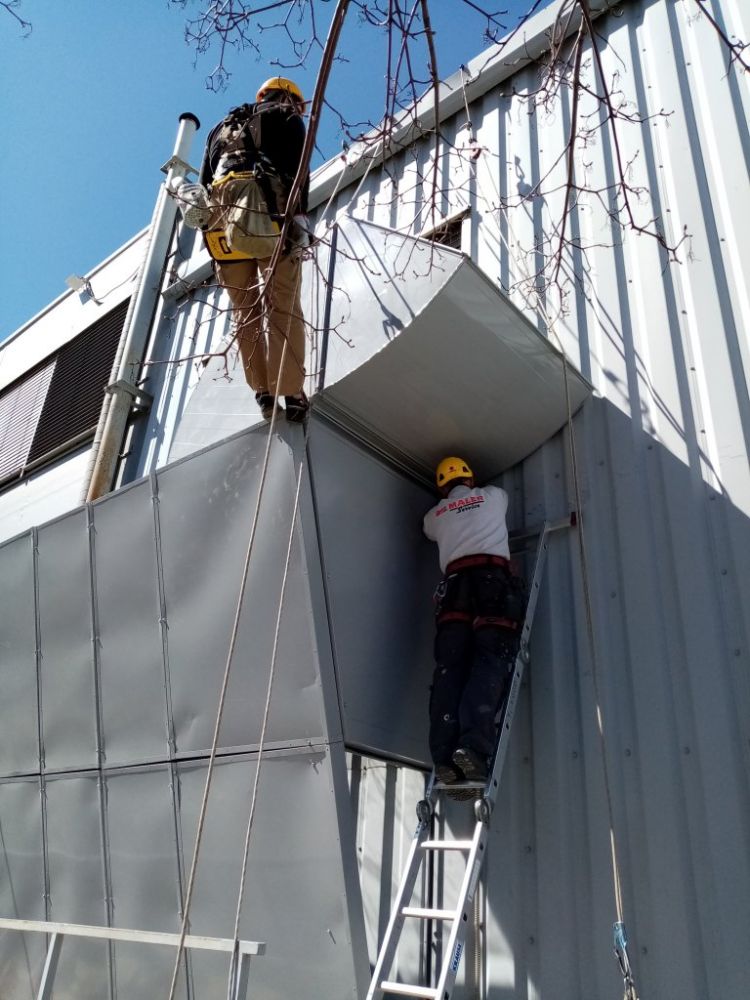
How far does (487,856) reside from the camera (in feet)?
14.2

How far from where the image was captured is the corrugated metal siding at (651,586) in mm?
3703

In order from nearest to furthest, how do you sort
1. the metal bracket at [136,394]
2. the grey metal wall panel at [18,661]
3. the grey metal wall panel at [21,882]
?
the grey metal wall panel at [21,882]
the grey metal wall panel at [18,661]
the metal bracket at [136,394]

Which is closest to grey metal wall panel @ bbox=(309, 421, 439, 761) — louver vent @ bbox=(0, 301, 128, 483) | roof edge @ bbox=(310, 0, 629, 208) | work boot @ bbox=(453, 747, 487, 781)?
work boot @ bbox=(453, 747, 487, 781)

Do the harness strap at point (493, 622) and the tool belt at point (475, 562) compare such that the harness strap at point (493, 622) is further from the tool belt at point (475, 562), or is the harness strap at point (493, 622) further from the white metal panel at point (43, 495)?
the white metal panel at point (43, 495)

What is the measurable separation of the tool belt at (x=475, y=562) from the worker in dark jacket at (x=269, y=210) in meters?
1.15

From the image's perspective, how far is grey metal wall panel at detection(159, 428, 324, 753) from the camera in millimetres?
3949

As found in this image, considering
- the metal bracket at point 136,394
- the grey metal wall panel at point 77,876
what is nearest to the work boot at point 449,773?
the grey metal wall panel at point 77,876

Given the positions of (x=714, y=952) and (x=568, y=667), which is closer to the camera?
(x=714, y=952)

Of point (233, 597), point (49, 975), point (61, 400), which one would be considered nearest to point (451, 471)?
point (233, 597)

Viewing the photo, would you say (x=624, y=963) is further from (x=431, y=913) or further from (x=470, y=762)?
(x=470, y=762)

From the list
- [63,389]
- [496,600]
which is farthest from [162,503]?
[63,389]

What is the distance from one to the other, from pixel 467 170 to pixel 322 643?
4.43 m

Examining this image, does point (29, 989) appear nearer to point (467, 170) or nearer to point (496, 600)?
point (496, 600)

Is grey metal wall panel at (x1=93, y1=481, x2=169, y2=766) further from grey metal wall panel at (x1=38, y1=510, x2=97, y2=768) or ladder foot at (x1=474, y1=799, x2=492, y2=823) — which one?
ladder foot at (x1=474, y1=799, x2=492, y2=823)
